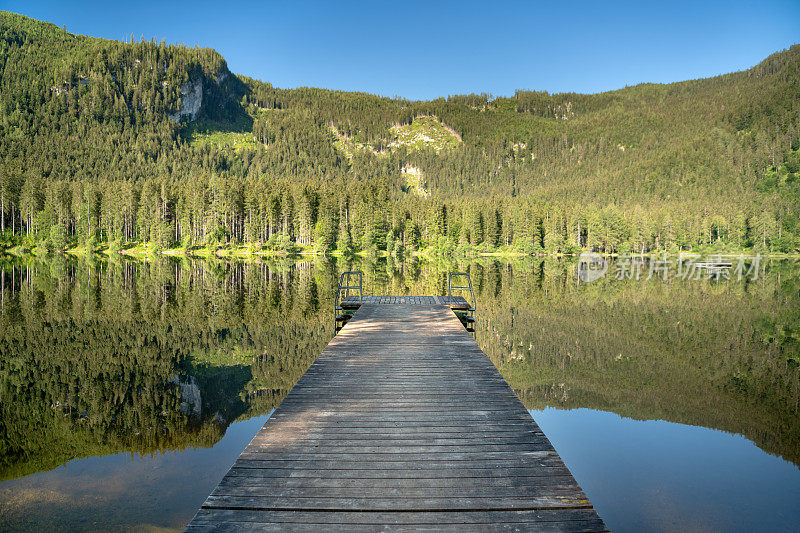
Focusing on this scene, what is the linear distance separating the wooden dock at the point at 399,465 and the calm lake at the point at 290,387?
8.02 ft

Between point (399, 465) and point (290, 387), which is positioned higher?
point (399, 465)

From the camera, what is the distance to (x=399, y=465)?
5.32 m

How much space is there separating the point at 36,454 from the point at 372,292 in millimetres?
24312

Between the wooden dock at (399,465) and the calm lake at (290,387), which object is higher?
the wooden dock at (399,465)

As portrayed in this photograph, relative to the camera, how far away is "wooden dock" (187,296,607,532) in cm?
427

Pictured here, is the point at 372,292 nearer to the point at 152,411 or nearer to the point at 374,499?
the point at 152,411

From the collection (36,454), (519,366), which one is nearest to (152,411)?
(36,454)

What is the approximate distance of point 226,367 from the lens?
49.2 feet

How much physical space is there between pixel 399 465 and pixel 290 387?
8716mm

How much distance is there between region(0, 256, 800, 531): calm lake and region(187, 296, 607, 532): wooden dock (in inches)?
96.2

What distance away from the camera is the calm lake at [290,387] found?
757 cm

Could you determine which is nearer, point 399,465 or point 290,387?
point 399,465

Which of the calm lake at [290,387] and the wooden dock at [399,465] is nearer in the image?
the wooden dock at [399,465]

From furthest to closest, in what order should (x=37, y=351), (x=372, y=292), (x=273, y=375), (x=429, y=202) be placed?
(x=429, y=202) < (x=372, y=292) < (x=37, y=351) < (x=273, y=375)
